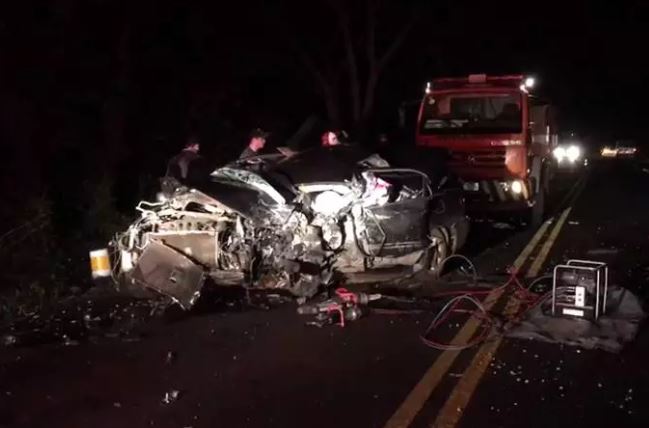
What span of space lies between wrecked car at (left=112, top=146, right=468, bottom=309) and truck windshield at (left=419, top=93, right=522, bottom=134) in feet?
17.0

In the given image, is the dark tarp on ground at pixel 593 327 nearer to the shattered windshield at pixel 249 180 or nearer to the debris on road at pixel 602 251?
the shattered windshield at pixel 249 180

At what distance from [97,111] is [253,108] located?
932 cm

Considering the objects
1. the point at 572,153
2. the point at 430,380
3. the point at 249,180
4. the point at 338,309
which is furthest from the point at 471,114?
the point at 572,153

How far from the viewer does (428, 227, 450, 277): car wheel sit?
9977 millimetres

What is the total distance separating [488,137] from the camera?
47.4 feet

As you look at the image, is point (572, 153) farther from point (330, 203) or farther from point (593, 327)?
point (593, 327)

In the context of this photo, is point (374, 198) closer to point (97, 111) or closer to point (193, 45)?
point (97, 111)

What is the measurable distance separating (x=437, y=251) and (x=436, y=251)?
12 millimetres

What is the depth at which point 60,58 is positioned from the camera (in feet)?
51.0

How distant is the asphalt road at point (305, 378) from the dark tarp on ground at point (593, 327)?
0.50 feet

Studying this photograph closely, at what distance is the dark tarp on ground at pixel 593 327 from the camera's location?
7.20 meters

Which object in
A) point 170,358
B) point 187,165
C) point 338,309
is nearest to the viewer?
point 170,358

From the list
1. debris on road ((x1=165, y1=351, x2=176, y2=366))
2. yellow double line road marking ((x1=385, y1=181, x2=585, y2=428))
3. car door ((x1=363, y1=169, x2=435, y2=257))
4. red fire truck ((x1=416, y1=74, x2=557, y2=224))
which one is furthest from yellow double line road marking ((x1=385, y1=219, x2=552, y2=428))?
red fire truck ((x1=416, y1=74, x2=557, y2=224))

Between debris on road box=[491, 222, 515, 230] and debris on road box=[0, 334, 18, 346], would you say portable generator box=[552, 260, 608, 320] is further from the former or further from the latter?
debris on road box=[491, 222, 515, 230]
